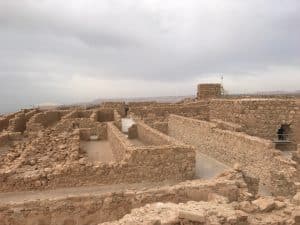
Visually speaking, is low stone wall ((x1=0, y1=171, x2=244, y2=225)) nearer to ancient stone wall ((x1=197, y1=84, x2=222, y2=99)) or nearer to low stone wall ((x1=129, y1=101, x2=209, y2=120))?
low stone wall ((x1=129, y1=101, x2=209, y2=120))

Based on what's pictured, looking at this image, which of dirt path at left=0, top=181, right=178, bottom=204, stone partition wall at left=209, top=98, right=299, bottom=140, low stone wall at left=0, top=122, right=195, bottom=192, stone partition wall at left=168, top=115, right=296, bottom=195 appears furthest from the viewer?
stone partition wall at left=209, top=98, right=299, bottom=140

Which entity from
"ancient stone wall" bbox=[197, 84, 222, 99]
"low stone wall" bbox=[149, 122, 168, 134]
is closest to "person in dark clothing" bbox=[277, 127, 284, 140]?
"low stone wall" bbox=[149, 122, 168, 134]

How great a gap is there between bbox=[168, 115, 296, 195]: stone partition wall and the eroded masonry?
33mm

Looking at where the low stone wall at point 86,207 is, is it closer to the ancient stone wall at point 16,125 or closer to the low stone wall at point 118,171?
the low stone wall at point 118,171

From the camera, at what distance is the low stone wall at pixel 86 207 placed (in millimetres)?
8188

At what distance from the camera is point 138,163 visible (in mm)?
11156

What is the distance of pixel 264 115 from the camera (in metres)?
19.3

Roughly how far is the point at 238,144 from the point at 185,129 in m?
6.44

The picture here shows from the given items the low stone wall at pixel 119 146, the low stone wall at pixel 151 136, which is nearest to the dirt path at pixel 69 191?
the low stone wall at pixel 119 146

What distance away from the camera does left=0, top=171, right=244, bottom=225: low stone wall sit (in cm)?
819

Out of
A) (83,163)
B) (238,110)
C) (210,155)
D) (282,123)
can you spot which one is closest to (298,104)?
(282,123)

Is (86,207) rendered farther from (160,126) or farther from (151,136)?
(160,126)

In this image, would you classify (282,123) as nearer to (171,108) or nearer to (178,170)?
(178,170)

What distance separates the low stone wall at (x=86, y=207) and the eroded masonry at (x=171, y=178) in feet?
0.07
